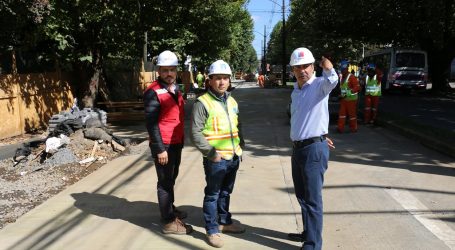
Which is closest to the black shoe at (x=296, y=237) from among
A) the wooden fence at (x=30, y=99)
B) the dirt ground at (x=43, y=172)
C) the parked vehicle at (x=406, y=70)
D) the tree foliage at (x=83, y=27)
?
the dirt ground at (x=43, y=172)

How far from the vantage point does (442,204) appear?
558 cm

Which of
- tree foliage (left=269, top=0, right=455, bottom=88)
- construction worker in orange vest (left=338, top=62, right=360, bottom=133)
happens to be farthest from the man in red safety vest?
tree foliage (left=269, top=0, right=455, bottom=88)

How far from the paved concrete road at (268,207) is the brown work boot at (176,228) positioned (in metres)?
0.07

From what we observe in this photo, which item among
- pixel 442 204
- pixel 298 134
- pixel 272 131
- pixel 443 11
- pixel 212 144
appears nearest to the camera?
pixel 298 134

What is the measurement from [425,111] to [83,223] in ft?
49.3

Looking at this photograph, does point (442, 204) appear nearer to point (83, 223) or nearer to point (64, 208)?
point (83, 223)

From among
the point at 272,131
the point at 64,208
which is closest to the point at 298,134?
the point at 64,208

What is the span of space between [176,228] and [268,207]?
1.26 m

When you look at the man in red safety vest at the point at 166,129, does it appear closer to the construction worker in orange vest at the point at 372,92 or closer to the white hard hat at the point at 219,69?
the white hard hat at the point at 219,69

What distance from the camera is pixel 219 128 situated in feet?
14.7

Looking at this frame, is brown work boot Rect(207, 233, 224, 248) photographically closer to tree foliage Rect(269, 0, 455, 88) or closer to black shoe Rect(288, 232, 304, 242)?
black shoe Rect(288, 232, 304, 242)

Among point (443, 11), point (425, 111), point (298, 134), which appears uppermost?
point (443, 11)

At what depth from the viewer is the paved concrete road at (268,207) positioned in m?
4.68

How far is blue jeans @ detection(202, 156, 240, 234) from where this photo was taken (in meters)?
4.46
